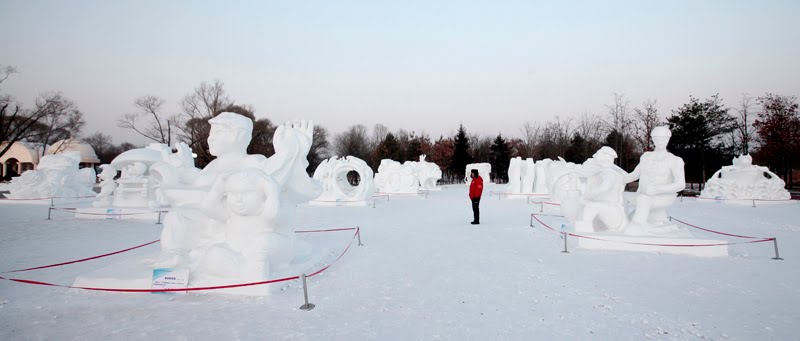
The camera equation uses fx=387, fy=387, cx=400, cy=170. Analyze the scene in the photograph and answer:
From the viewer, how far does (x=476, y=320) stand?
3516 millimetres

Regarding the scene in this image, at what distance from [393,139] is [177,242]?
38882 millimetres

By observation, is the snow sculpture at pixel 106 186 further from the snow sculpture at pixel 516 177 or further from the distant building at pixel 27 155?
the distant building at pixel 27 155

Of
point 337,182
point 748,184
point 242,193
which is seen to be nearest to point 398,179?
point 337,182

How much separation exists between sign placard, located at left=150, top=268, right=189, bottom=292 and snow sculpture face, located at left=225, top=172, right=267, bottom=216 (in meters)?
0.85

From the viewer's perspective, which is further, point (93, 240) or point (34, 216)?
point (34, 216)

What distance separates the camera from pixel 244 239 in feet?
15.1

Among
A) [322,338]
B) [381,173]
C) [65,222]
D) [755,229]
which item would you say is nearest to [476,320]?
[322,338]

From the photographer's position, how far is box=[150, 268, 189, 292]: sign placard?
405cm

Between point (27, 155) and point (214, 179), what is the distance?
45.3m

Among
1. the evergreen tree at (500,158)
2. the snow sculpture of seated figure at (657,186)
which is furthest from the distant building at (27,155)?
the snow sculpture of seated figure at (657,186)

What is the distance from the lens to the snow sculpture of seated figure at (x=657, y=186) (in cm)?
652

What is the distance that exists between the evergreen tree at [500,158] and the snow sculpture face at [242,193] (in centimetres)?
4276

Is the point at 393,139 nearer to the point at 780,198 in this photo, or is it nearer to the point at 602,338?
the point at 780,198

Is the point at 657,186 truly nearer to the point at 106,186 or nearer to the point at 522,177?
the point at 522,177
